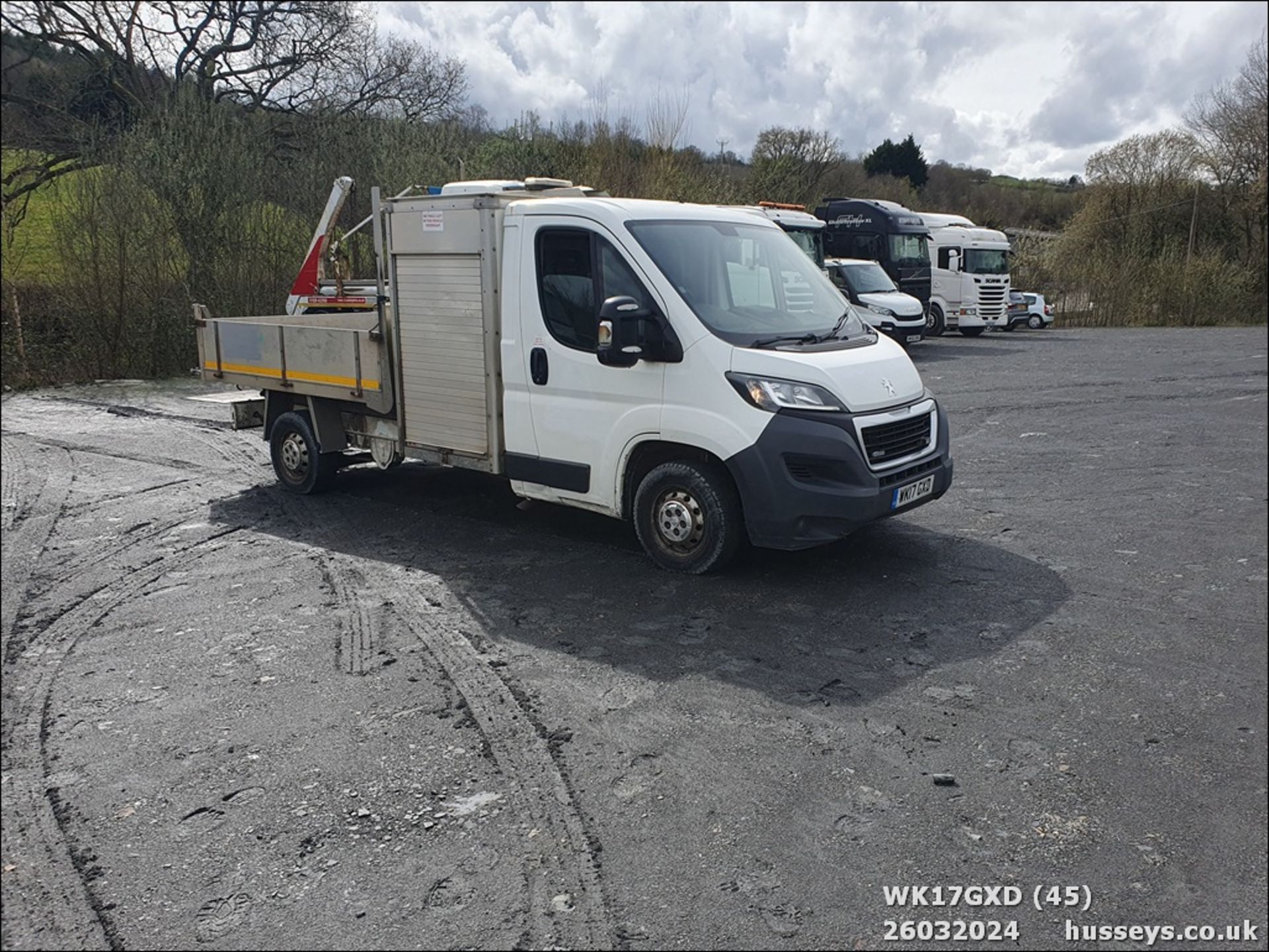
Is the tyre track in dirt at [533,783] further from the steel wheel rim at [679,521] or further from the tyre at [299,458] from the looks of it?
the tyre at [299,458]

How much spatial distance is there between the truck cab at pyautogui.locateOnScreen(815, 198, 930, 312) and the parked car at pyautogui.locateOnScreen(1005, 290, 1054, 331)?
5064 mm

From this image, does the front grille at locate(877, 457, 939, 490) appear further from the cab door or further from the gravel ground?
the cab door

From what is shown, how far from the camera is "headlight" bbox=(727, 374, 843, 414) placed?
6191 millimetres

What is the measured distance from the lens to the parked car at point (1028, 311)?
31.8m

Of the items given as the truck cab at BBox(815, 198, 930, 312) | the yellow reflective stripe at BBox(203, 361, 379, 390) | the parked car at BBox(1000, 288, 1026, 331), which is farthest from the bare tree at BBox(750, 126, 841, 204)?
the yellow reflective stripe at BBox(203, 361, 379, 390)

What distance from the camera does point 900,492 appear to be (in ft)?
21.1

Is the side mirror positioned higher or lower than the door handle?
higher

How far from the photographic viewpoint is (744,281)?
7059 mm

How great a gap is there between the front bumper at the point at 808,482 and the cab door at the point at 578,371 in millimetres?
813

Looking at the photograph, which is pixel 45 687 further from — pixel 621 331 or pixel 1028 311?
pixel 1028 311

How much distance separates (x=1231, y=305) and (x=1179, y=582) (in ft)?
16.5

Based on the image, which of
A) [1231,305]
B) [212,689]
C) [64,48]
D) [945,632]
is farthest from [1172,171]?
[64,48]

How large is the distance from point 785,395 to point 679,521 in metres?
1.14

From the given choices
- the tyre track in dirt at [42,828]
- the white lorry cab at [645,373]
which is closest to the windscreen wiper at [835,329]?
the white lorry cab at [645,373]
